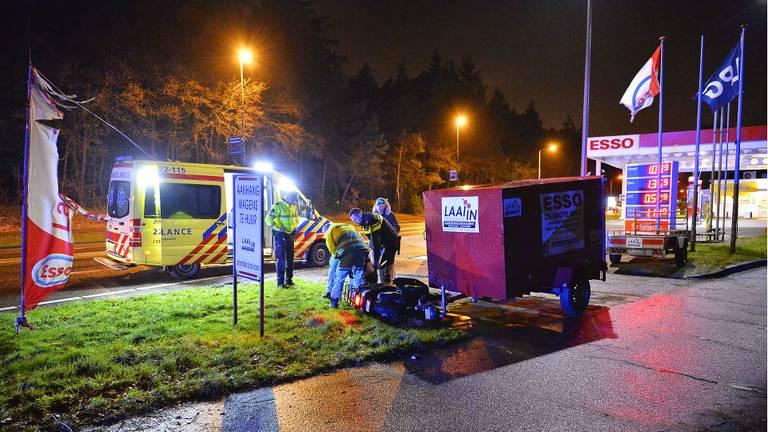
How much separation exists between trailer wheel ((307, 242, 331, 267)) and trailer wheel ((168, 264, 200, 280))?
2.67 meters

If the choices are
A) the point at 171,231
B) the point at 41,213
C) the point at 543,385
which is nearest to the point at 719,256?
the point at 543,385

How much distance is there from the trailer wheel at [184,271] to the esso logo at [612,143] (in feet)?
106

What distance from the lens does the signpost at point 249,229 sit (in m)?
6.10

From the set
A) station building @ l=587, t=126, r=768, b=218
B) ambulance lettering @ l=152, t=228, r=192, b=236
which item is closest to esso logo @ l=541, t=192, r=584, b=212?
ambulance lettering @ l=152, t=228, r=192, b=236

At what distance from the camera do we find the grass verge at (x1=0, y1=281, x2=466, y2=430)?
428 centimetres

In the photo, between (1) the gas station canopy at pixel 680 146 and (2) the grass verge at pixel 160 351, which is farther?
(1) the gas station canopy at pixel 680 146

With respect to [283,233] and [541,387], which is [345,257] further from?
[541,387]

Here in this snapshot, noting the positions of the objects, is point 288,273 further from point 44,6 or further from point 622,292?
point 44,6

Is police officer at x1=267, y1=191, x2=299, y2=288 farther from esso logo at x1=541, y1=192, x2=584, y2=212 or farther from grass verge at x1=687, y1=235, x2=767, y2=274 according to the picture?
grass verge at x1=687, y1=235, x2=767, y2=274

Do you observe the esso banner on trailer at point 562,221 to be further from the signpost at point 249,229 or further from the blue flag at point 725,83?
the blue flag at point 725,83

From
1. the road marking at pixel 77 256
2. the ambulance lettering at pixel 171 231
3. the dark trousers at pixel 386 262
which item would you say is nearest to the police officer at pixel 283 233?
the dark trousers at pixel 386 262

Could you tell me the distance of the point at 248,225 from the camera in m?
6.38

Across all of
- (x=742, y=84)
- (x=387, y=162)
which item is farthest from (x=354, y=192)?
(x=742, y=84)

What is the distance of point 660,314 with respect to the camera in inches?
315
